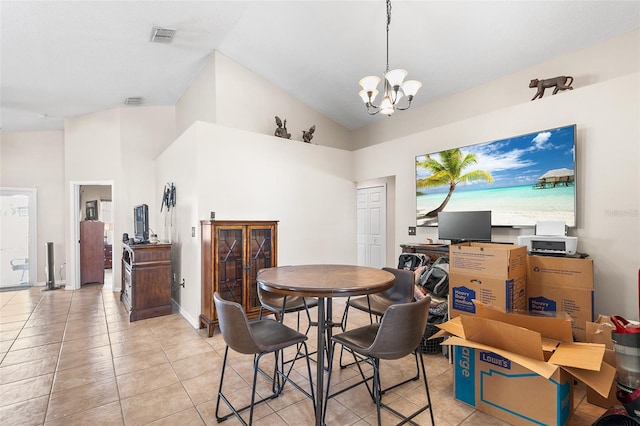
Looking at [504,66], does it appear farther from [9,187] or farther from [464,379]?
[9,187]

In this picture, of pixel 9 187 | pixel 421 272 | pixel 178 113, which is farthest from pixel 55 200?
pixel 421 272

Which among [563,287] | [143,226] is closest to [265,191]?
[143,226]

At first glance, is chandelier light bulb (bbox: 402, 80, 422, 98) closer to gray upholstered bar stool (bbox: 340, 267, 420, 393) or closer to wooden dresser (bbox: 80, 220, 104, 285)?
gray upholstered bar stool (bbox: 340, 267, 420, 393)

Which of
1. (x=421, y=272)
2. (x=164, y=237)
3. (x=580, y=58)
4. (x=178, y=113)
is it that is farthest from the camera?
(x=178, y=113)

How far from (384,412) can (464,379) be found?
Answer: 25.5 inches

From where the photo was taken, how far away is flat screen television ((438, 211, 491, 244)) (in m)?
3.57

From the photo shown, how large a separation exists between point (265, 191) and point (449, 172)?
8.64 ft

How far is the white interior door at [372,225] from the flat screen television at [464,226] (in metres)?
1.59

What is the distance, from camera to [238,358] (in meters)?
2.98

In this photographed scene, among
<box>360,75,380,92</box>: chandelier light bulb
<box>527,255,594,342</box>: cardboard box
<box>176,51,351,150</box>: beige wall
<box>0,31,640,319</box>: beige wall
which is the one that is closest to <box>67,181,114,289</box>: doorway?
<box>0,31,640,319</box>: beige wall

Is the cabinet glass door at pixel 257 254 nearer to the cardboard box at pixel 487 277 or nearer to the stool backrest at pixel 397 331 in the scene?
the cardboard box at pixel 487 277

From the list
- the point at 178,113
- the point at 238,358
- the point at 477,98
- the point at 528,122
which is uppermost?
the point at 178,113

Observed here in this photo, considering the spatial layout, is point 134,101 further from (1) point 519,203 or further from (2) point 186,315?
(1) point 519,203

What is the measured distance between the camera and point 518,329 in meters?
1.87
